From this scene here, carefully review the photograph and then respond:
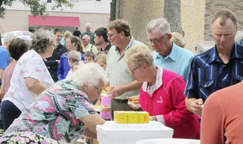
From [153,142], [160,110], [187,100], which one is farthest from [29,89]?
[153,142]

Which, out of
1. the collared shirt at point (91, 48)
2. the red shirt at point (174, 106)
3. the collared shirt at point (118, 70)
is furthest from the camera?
→ the collared shirt at point (91, 48)

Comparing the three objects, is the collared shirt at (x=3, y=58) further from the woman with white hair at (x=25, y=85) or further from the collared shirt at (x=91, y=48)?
the collared shirt at (x=91, y=48)

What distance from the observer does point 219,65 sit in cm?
337

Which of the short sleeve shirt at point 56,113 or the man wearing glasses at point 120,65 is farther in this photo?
the man wearing glasses at point 120,65

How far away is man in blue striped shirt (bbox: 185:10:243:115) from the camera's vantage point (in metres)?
3.29

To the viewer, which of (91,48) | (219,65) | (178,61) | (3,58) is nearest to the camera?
(219,65)

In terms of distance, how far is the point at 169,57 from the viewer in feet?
14.5

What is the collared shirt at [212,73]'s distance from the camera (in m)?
3.32

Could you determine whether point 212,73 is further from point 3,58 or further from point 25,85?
point 3,58

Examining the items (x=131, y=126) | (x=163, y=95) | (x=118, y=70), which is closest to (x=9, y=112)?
(x=118, y=70)

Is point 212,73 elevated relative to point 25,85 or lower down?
elevated

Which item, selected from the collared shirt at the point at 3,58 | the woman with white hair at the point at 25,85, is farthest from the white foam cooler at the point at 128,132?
the collared shirt at the point at 3,58

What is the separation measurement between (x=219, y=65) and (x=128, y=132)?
0.97 m

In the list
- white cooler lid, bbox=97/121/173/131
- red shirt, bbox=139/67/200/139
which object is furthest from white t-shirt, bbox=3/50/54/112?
white cooler lid, bbox=97/121/173/131
